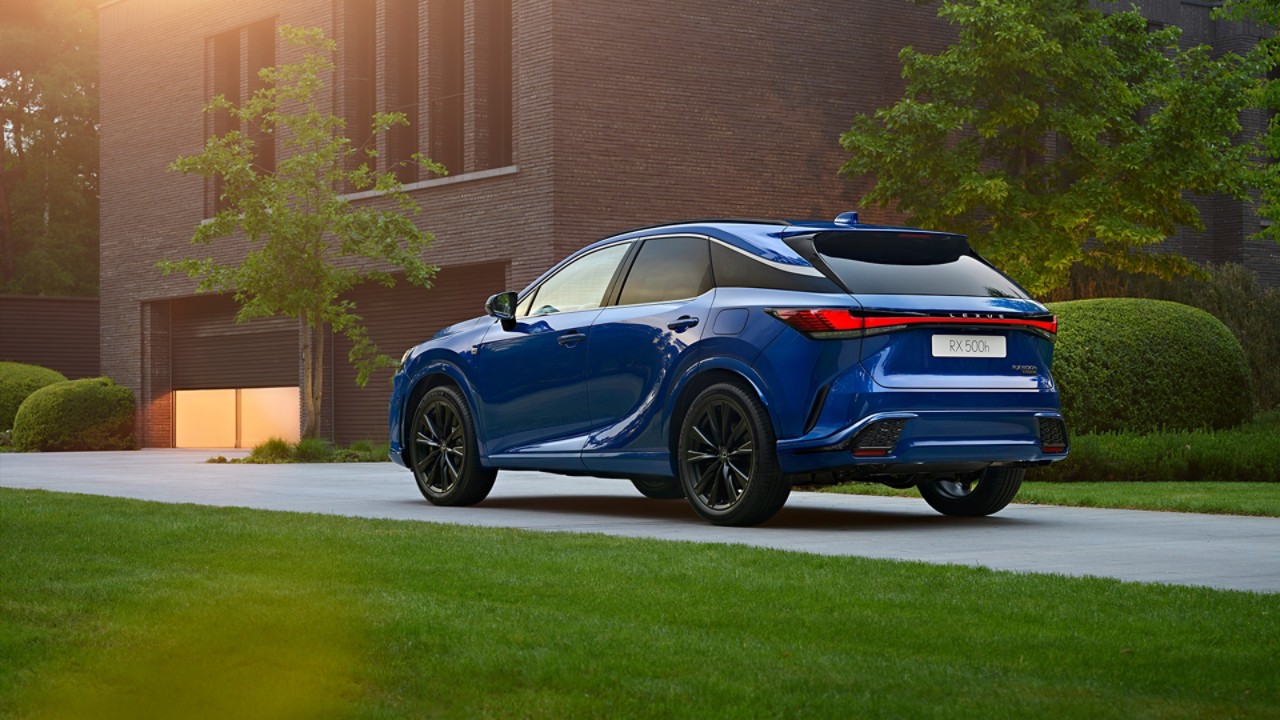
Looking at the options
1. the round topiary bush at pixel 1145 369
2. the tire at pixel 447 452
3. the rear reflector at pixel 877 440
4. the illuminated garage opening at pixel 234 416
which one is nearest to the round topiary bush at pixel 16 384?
the illuminated garage opening at pixel 234 416

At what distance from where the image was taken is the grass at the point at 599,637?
175 inches

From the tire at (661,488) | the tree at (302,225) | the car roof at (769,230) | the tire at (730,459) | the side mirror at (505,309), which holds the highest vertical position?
the tree at (302,225)

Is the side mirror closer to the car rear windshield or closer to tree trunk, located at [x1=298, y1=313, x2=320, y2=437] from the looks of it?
the car rear windshield

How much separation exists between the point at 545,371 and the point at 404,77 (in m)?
19.1

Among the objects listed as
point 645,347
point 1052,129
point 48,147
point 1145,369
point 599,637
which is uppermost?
point 48,147

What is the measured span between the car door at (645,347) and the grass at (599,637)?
2297mm

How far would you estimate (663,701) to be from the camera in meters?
4.43

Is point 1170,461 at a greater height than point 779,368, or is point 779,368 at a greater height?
point 779,368

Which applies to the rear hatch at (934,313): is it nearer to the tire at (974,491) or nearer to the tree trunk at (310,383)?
the tire at (974,491)

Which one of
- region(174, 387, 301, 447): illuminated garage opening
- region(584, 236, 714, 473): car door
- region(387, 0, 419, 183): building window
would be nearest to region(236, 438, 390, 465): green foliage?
region(387, 0, 419, 183): building window

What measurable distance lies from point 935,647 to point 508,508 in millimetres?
6744

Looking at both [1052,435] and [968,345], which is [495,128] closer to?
[1052,435]

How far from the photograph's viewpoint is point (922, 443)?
30.4 feet

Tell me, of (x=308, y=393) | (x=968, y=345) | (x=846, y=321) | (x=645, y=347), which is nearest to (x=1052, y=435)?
(x=968, y=345)
